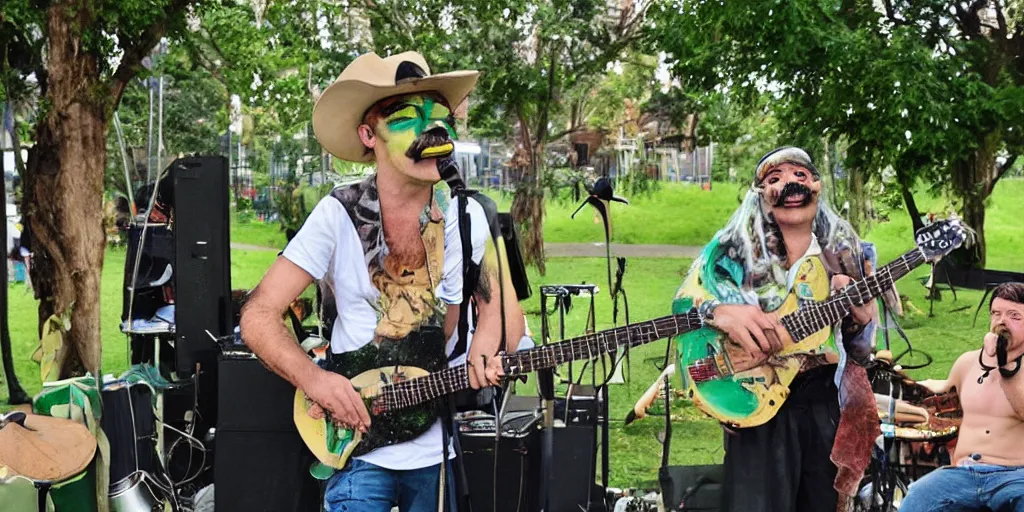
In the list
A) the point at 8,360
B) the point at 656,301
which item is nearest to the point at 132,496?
the point at 8,360

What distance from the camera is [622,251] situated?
24.0 feet

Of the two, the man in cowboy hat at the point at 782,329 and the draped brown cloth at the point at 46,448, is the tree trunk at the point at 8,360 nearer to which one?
the draped brown cloth at the point at 46,448

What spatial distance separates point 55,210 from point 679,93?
4.16m

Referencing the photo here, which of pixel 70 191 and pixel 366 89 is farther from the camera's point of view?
pixel 70 191

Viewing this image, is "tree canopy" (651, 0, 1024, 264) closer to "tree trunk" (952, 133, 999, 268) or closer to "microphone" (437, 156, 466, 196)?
"tree trunk" (952, 133, 999, 268)

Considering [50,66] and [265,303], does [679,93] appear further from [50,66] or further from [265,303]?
[265,303]

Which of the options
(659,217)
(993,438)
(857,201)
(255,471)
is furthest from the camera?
(659,217)

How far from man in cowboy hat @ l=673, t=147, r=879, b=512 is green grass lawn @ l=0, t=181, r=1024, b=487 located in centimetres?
190

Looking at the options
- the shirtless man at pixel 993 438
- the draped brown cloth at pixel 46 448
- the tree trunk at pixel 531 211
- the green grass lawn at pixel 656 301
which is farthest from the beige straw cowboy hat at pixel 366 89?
the tree trunk at pixel 531 211

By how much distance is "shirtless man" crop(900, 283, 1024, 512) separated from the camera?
3.73 metres

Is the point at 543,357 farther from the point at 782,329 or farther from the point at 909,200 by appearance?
the point at 909,200

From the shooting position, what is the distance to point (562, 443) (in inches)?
161

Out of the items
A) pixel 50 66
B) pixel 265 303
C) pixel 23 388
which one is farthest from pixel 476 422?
pixel 23 388

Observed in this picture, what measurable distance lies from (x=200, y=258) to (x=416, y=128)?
2.59 m
